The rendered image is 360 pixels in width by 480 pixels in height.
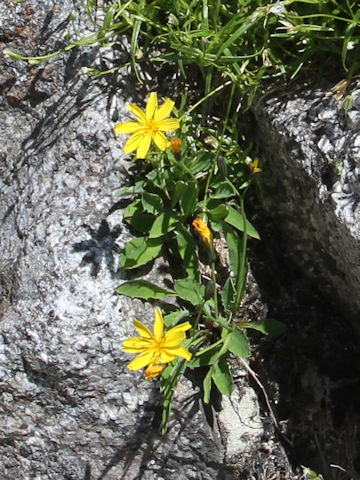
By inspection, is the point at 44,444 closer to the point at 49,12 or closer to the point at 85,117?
the point at 85,117

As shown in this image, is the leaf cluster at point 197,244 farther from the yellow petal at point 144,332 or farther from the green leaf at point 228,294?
the yellow petal at point 144,332

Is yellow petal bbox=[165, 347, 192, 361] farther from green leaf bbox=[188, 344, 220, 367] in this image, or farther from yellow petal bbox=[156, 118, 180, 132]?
yellow petal bbox=[156, 118, 180, 132]

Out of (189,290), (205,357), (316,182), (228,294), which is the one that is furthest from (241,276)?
(316,182)

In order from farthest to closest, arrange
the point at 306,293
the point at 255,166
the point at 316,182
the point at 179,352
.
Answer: the point at 306,293, the point at 255,166, the point at 316,182, the point at 179,352

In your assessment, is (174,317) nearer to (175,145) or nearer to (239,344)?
(239,344)

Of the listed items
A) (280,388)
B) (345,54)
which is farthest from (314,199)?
(280,388)
